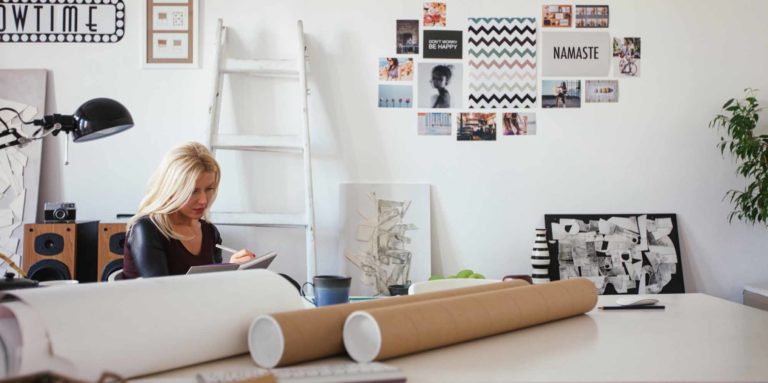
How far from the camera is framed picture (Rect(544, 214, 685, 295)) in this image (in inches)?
166

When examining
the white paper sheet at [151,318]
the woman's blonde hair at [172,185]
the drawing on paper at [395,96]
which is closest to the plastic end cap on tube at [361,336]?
the white paper sheet at [151,318]

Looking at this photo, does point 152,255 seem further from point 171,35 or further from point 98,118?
point 171,35

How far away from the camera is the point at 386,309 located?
3.40 ft

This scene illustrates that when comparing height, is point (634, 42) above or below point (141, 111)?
above

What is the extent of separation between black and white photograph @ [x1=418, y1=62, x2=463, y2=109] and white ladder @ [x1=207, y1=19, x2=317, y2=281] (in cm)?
65

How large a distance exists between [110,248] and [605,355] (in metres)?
3.03

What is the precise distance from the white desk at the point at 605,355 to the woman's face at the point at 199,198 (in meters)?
1.61

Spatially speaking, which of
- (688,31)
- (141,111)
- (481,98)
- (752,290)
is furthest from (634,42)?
(141,111)

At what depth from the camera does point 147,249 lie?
100.0 inches

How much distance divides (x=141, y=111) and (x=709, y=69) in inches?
125

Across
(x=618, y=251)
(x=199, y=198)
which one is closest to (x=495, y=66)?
(x=618, y=251)

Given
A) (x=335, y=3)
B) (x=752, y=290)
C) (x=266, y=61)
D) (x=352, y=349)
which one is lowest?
(x=752, y=290)

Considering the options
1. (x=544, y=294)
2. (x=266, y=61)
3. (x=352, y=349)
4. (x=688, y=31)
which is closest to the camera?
(x=352, y=349)

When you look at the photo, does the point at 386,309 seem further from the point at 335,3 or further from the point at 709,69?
the point at 709,69
